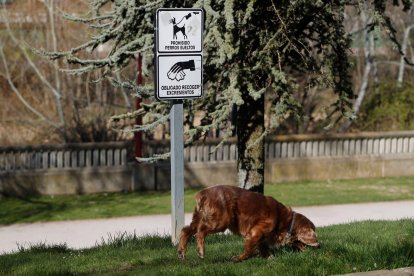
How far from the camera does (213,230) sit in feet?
21.9

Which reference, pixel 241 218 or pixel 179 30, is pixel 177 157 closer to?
pixel 241 218

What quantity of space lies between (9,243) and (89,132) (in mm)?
6882

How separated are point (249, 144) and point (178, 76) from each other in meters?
4.20

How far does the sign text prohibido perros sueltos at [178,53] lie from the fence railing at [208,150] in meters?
7.78

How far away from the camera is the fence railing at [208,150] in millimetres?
16703

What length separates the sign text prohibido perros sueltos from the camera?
7.17 metres

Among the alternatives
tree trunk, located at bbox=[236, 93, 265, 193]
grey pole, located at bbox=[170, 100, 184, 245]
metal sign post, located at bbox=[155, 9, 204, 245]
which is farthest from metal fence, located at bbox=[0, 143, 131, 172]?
metal sign post, located at bbox=[155, 9, 204, 245]

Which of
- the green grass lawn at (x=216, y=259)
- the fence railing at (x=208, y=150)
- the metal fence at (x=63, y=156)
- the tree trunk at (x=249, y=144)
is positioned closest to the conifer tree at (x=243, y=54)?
the tree trunk at (x=249, y=144)

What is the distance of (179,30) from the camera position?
724 cm

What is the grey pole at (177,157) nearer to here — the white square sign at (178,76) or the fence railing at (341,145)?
the white square sign at (178,76)

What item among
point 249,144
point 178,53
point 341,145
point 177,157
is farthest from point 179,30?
point 341,145

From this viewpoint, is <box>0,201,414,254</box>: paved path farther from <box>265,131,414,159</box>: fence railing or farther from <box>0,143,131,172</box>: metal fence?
<box>265,131,414,159</box>: fence railing

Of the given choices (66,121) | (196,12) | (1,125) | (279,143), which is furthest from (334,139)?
(196,12)

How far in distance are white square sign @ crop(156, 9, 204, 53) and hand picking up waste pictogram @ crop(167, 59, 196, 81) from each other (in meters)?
0.12
